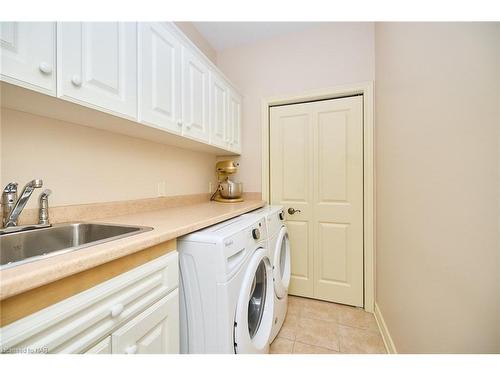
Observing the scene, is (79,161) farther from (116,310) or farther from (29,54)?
(116,310)

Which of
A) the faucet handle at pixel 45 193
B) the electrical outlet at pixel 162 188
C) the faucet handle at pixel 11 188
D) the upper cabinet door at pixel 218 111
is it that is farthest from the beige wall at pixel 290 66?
the faucet handle at pixel 11 188

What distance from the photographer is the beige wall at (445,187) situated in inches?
23.7

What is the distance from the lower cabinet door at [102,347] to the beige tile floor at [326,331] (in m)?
1.15

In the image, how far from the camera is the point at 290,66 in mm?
2186

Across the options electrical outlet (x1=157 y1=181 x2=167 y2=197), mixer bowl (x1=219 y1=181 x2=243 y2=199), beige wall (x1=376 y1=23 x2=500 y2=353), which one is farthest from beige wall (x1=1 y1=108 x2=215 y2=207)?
beige wall (x1=376 y1=23 x2=500 y2=353)

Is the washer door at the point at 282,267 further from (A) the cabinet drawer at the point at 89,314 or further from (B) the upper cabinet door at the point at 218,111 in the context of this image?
(B) the upper cabinet door at the point at 218,111

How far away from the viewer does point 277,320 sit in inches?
58.1

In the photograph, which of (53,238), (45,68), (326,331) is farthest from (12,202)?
(326,331)

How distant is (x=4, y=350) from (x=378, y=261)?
217 centimetres

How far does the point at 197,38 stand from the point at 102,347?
2.55m

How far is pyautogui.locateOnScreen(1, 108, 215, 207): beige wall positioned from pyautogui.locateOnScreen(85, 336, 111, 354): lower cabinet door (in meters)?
0.74

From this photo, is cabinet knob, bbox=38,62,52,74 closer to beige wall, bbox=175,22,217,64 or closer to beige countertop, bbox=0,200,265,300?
beige countertop, bbox=0,200,265,300
